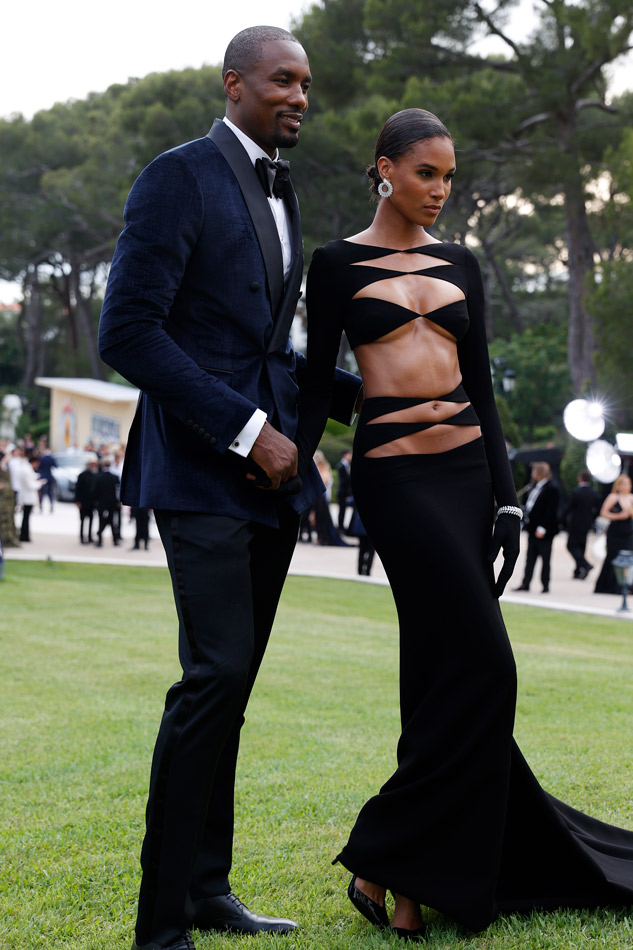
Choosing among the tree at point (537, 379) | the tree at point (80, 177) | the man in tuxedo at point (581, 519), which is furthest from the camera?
the tree at point (537, 379)

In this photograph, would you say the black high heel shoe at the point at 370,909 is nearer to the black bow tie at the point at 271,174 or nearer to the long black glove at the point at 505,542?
the long black glove at the point at 505,542

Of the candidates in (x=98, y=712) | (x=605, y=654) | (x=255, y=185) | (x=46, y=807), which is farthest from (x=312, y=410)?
(x=605, y=654)

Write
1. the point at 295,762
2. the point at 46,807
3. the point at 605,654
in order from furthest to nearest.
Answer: the point at 605,654 → the point at 295,762 → the point at 46,807

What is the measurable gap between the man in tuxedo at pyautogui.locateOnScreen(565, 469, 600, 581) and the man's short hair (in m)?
15.9

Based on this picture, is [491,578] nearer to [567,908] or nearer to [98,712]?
[567,908]

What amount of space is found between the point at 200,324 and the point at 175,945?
153 centimetres

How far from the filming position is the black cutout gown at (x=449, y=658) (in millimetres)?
2803

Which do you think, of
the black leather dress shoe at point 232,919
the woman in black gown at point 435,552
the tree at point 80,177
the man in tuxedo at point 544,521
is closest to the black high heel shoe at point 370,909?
the woman in black gown at point 435,552

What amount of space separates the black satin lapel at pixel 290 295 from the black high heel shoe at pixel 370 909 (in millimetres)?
1512

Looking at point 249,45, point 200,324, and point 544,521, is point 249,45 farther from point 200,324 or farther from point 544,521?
point 544,521

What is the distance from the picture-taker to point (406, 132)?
302 cm

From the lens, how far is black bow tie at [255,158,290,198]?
2.87 meters

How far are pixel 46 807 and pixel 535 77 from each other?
25899 mm

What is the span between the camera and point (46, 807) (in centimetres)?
416
